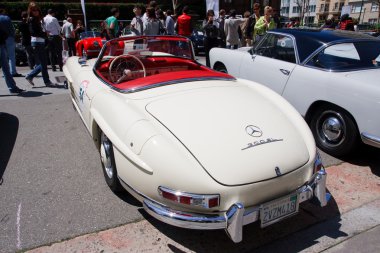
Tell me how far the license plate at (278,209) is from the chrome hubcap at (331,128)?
1.75m

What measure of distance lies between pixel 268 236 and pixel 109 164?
4.99 feet

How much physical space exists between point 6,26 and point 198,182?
6.33 metres

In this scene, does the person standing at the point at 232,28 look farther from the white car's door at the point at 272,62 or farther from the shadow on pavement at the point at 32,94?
the shadow on pavement at the point at 32,94

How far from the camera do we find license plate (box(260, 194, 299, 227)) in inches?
85.2

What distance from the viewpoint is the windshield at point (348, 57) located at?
3991mm

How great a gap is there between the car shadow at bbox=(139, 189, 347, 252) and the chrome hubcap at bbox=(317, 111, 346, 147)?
46.8 inches

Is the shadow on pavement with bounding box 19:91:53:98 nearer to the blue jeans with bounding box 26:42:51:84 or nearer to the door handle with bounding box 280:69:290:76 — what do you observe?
the blue jeans with bounding box 26:42:51:84

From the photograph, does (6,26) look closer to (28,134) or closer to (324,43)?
(28,134)

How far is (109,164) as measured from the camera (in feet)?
9.68

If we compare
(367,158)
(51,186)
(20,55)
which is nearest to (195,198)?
(51,186)

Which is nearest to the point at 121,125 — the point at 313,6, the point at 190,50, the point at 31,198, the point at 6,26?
the point at 31,198

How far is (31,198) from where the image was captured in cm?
297

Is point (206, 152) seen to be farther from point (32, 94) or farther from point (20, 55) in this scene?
point (20, 55)

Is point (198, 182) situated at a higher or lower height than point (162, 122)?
lower
